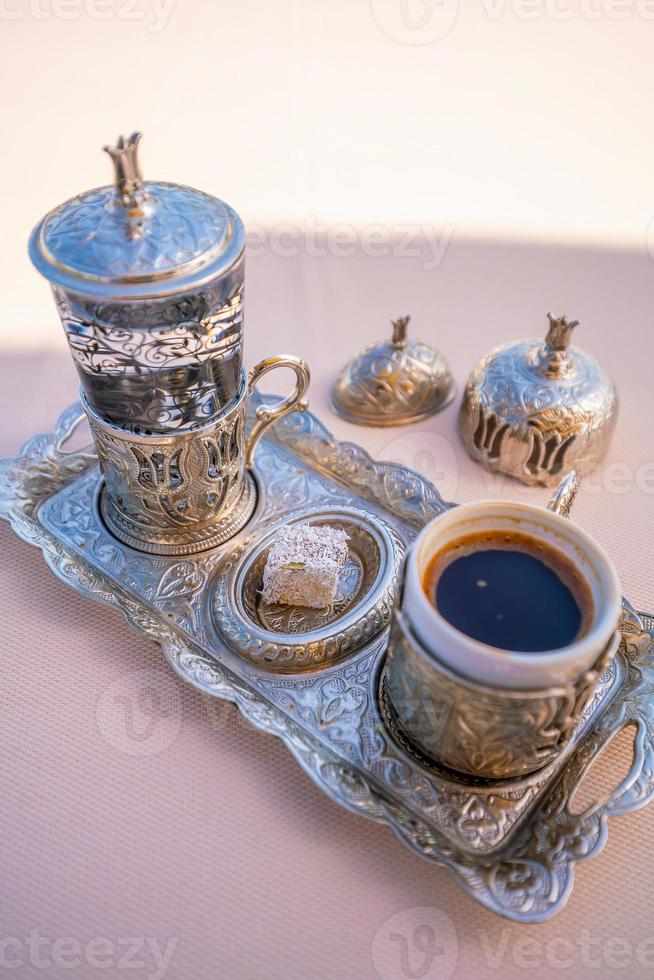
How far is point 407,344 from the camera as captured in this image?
118 cm

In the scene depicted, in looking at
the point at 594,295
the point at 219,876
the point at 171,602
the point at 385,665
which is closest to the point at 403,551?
the point at 385,665

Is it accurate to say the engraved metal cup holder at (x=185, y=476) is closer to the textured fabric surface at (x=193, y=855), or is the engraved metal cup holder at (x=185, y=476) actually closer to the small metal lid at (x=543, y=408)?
the textured fabric surface at (x=193, y=855)

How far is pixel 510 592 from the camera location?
68cm

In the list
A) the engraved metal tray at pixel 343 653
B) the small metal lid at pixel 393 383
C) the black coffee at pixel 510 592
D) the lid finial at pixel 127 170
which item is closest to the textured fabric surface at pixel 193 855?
the engraved metal tray at pixel 343 653

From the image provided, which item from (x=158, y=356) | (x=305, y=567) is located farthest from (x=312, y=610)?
(x=158, y=356)

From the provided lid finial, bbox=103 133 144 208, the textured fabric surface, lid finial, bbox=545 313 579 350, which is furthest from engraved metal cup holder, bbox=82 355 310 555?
lid finial, bbox=545 313 579 350

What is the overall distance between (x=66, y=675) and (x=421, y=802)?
0.39 m

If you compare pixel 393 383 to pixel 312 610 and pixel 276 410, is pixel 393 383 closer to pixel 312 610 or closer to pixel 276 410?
pixel 276 410

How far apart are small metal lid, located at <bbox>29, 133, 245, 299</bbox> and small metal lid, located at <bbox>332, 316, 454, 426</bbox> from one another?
1.48 feet

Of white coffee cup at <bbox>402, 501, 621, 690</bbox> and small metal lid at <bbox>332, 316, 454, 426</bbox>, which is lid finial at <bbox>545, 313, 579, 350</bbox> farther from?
white coffee cup at <bbox>402, 501, 621, 690</bbox>

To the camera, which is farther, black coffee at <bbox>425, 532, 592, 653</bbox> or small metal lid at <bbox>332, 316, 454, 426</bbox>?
small metal lid at <bbox>332, 316, 454, 426</bbox>

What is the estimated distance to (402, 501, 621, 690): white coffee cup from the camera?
1.92 ft

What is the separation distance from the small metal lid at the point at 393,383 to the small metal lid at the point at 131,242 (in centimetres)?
45

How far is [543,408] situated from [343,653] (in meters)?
0.44
